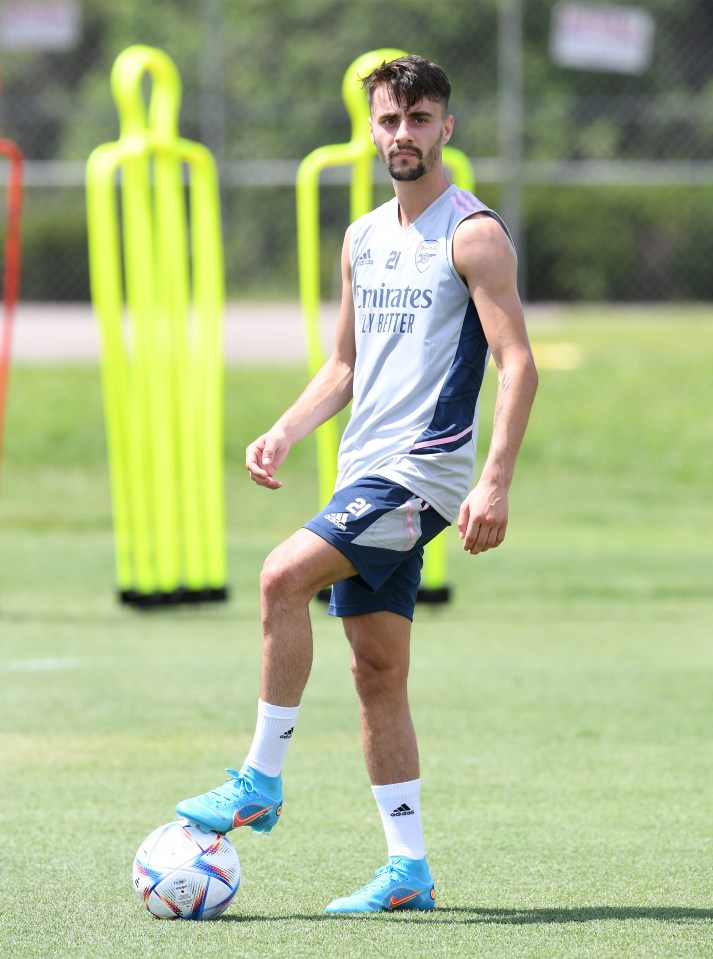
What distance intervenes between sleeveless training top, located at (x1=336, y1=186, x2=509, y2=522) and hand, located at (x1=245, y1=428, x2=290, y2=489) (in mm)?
229

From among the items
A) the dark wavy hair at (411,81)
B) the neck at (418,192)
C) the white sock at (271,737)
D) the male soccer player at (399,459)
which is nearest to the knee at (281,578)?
the male soccer player at (399,459)

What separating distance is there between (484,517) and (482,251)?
2.22ft

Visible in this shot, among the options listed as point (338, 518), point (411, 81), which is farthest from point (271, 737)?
point (411, 81)

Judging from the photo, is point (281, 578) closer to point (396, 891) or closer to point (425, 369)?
point (425, 369)

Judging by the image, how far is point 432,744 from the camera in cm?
636

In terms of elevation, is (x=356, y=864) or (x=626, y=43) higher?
(x=626, y=43)

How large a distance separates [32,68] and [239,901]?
115 ft

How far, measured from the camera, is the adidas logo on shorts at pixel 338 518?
4113mm

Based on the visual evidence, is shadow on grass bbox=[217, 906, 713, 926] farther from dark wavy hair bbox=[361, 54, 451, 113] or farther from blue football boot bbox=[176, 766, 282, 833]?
dark wavy hair bbox=[361, 54, 451, 113]

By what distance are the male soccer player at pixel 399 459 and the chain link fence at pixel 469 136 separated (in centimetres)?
1556

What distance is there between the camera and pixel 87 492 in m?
14.8

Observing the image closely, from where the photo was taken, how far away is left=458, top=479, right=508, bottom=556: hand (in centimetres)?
396

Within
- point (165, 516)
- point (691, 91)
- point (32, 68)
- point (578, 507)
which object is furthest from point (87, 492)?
point (32, 68)

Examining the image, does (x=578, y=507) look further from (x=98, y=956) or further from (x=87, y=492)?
(x=98, y=956)
